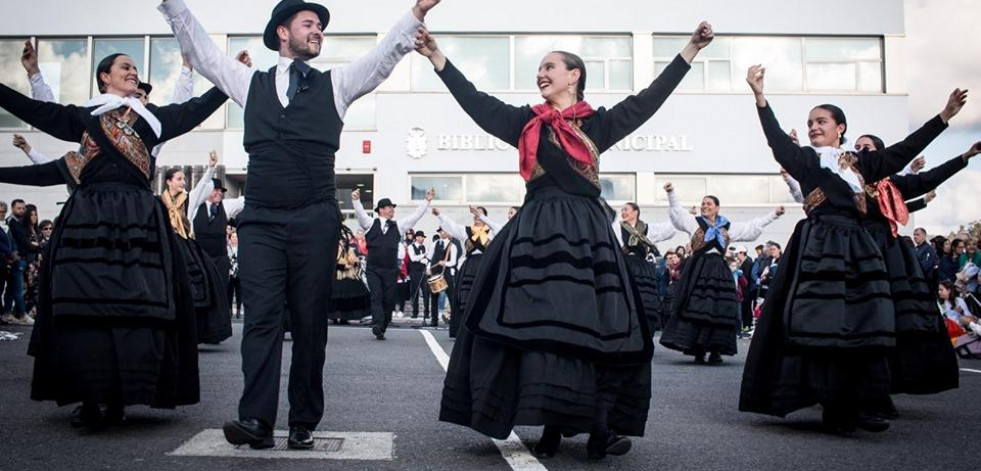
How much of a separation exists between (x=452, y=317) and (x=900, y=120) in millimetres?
20277

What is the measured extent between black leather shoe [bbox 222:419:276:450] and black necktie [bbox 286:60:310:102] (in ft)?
5.12

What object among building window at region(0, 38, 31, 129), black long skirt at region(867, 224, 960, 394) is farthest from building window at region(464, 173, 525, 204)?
black long skirt at region(867, 224, 960, 394)

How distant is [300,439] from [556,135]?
1.94m

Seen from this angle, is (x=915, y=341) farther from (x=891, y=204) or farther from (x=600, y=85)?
(x=600, y=85)

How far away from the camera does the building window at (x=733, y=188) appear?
2889cm

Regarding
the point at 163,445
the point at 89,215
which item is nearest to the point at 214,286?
the point at 89,215

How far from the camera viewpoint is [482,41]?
95.2 feet

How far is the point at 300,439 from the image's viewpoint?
15.4 feet

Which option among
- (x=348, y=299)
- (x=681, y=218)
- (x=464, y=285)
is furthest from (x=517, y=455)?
(x=348, y=299)

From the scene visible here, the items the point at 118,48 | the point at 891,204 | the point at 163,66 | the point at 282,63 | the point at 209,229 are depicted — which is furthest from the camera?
the point at 118,48

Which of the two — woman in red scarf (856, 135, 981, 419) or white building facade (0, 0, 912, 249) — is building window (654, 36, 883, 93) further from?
woman in red scarf (856, 135, 981, 419)

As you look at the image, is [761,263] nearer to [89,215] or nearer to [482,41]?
[482,41]

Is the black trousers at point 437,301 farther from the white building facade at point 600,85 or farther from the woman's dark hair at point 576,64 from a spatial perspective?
the woman's dark hair at point 576,64

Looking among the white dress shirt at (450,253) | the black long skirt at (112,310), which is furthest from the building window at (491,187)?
the black long skirt at (112,310)
